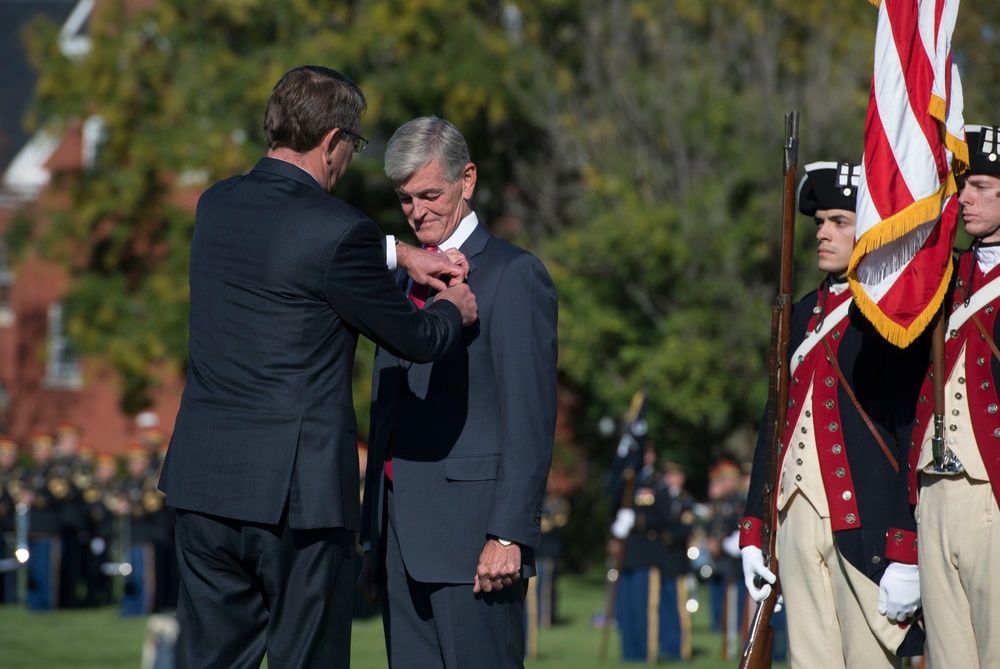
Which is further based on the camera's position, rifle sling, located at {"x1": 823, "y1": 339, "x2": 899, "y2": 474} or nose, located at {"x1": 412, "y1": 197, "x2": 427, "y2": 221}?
rifle sling, located at {"x1": 823, "y1": 339, "x2": 899, "y2": 474}

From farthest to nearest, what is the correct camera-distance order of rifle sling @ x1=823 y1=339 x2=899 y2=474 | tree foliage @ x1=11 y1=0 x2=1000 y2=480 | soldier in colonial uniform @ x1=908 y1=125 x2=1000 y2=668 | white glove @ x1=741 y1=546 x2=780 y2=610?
tree foliage @ x1=11 y1=0 x2=1000 y2=480 < white glove @ x1=741 y1=546 x2=780 y2=610 < rifle sling @ x1=823 y1=339 x2=899 y2=474 < soldier in colonial uniform @ x1=908 y1=125 x2=1000 y2=668

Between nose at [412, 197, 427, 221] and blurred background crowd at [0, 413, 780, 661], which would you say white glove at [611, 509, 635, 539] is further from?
nose at [412, 197, 427, 221]

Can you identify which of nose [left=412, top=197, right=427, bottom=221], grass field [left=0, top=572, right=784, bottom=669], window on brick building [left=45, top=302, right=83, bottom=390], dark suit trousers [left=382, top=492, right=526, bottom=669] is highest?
window on brick building [left=45, top=302, right=83, bottom=390]

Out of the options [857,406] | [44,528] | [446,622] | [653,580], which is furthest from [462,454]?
[44,528]

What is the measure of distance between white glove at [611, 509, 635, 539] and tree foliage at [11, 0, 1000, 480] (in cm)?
415

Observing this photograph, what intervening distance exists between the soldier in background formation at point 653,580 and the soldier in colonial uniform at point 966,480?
347 inches

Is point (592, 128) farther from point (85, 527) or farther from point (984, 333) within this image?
point (984, 333)

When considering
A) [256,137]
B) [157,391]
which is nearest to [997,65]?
[256,137]

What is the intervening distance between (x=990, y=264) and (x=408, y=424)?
195 centimetres

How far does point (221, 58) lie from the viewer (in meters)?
19.6

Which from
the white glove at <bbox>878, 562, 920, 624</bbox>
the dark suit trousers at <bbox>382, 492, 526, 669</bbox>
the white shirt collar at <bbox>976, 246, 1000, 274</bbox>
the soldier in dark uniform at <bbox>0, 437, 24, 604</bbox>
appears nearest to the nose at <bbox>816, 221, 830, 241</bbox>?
the white shirt collar at <bbox>976, 246, 1000, 274</bbox>

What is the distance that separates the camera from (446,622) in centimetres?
411

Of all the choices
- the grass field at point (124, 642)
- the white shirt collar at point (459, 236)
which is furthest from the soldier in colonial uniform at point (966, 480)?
the grass field at point (124, 642)

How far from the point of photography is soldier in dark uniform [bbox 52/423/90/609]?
1781cm
